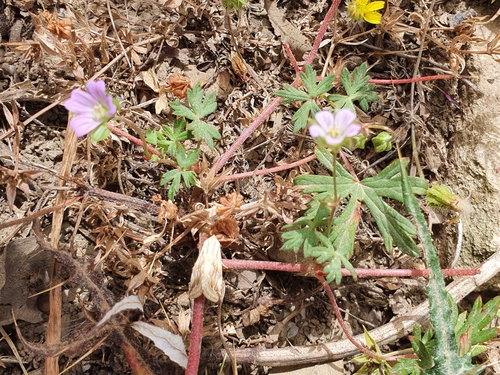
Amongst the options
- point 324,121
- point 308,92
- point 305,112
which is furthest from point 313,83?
point 324,121

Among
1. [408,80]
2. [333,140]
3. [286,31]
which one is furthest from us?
[286,31]

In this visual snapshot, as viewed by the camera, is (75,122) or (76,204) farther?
(76,204)

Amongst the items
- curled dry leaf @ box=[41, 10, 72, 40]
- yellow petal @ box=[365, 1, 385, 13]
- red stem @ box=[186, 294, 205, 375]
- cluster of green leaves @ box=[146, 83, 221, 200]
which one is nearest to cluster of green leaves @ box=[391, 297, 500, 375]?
red stem @ box=[186, 294, 205, 375]

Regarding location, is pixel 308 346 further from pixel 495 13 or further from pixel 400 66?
pixel 495 13

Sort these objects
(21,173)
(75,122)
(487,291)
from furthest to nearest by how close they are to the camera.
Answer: (487,291)
(21,173)
(75,122)

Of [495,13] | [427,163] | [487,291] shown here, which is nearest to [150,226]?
[427,163]

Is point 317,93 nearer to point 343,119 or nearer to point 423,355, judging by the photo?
point 343,119
